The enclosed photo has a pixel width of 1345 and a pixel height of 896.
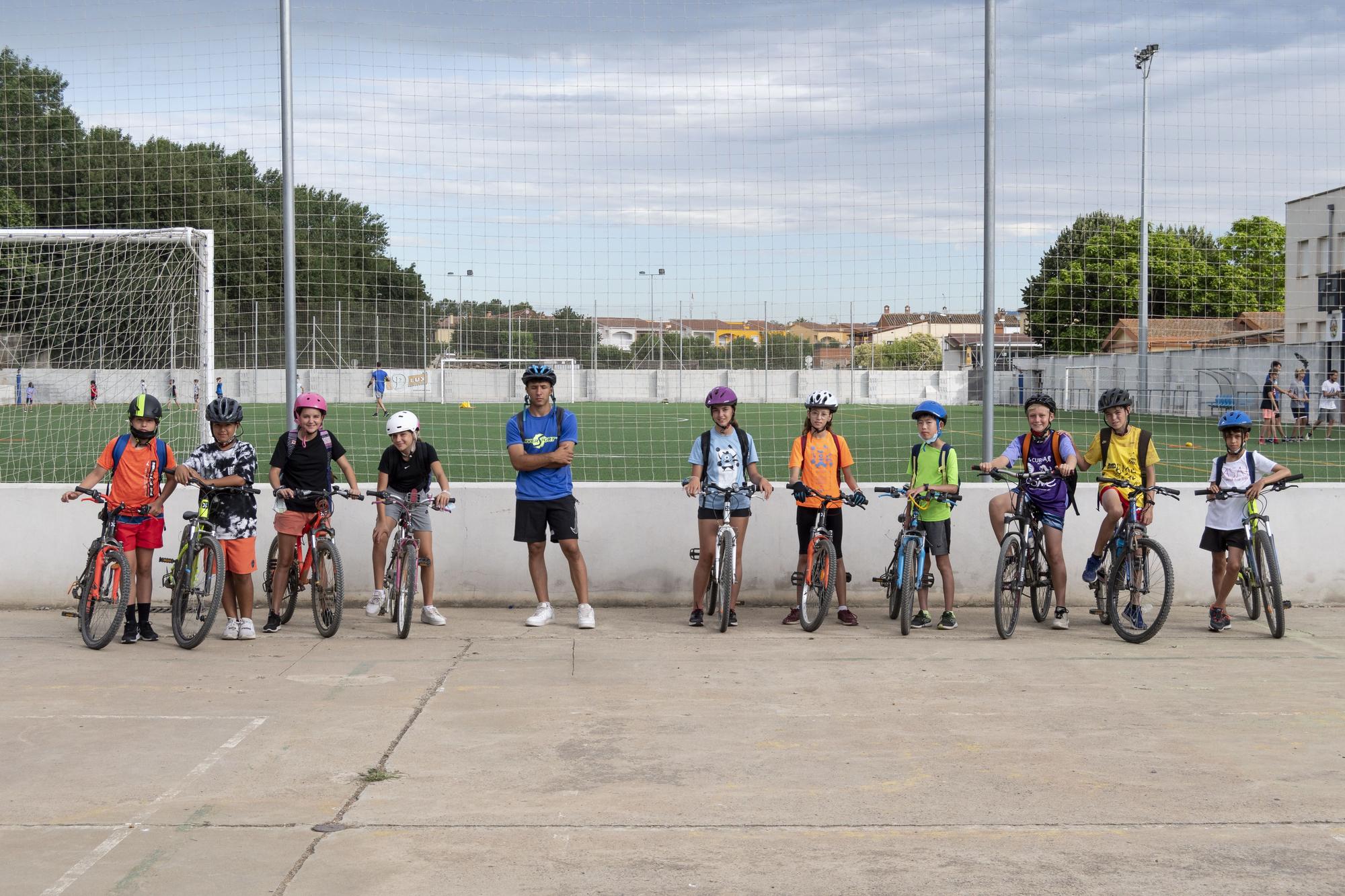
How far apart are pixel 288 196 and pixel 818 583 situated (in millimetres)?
5135

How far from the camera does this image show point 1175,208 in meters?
Result: 10.7

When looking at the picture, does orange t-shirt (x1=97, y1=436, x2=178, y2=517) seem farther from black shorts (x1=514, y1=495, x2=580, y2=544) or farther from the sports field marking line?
black shorts (x1=514, y1=495, x2=580, y2=544)

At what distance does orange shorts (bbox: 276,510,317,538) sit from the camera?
9.29 metres

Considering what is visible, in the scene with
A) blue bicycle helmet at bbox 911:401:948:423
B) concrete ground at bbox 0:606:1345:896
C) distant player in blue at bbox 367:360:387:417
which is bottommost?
concrete ground at bbox 0:606:1345:896

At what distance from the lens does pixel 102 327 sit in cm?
1347

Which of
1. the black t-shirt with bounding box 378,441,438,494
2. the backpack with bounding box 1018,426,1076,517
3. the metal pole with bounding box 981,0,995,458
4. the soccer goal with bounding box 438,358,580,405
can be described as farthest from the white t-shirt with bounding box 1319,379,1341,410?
the black t-shirt with bounding box 378,441,438,494

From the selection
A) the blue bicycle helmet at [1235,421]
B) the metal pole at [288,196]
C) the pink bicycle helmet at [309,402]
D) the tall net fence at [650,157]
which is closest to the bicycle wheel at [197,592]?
the pink bicycle helmet at [309,402]

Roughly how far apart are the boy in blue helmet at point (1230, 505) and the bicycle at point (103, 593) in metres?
7.46

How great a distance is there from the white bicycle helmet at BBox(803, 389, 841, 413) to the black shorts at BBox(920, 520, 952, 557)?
109 cm

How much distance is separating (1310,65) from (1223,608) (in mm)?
4921

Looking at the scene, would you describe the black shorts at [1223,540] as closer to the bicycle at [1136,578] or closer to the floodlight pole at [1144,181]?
the bicycle at [1136,578]

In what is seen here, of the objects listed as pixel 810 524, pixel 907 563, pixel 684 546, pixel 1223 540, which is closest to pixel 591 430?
pixel 684 546

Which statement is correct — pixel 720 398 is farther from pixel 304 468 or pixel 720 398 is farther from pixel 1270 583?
pixel 1270 583

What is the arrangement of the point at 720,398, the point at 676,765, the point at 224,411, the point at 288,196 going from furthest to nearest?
1. the point at 288,196
2. the point at 720,398
3. the point at 224,411
4. the point at 676,765
